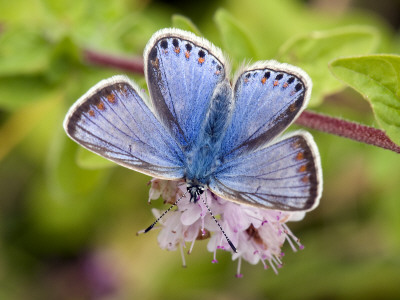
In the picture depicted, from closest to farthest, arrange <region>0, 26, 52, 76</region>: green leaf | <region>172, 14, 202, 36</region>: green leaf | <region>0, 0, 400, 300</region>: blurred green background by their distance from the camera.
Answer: <region>172, 14, 202, 36</region>: green leaf → <region>0, 26, 52, 76</region>: green leaf → <region>0, 0, 400, 300</region>: blurred green background

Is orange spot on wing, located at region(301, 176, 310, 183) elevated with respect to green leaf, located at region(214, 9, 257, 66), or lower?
lower

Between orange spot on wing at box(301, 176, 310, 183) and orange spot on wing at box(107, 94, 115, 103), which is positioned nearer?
orange spot on wing at box(301, 176, 310, 183)

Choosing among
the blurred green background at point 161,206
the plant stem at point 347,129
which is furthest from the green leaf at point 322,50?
the blurred green background at point 161,206

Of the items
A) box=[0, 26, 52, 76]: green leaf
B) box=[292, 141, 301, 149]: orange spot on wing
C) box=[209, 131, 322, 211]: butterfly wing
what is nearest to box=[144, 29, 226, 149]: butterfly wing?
box=[209, 131, 322, 211]: butterfly wing

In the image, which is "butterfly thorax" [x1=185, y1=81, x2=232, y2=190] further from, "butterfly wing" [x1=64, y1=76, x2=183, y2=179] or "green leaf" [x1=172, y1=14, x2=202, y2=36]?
"green leaf" [x1=172, y1=14, x2=202, y2=36]

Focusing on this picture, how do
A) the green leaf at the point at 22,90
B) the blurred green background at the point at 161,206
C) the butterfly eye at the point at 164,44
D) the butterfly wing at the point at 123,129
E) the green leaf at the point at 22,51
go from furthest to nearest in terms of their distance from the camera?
the blurred green background at the point at 161,206, the green leaf at the point at 22,90, the green leaf at the point at 22,51, the butterfly eye at the point at 164,44, the butterfly wing at the point at 123,129

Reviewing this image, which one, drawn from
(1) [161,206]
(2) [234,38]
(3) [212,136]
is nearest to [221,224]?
(3) [212,136]

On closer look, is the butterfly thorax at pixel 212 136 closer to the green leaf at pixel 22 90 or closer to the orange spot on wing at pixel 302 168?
the orange spot on wing at pixel 302 168
